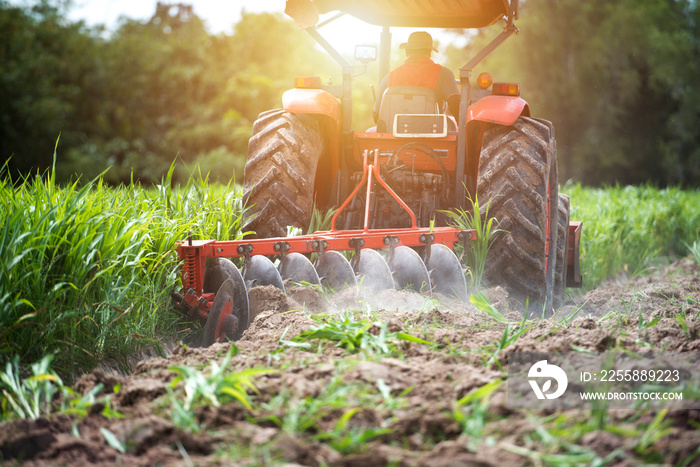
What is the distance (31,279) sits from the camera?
248cm

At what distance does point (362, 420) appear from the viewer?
1.66 metres

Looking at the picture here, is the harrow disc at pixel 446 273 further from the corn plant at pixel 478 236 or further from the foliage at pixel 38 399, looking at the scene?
the foliage at pixel 38 399

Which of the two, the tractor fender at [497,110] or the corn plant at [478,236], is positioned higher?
the tractor fender at [497,110]

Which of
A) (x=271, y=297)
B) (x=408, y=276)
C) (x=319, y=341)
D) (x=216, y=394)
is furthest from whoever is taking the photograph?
(x=408, y=276)

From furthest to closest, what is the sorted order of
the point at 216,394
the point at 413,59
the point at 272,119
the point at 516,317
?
the point at 413,59 → the point at 272,119 → the point at 516,317 → the point at 216,394

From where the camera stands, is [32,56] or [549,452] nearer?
[549,452]

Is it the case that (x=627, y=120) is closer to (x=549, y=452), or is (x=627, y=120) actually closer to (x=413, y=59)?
(x=413, y=59)

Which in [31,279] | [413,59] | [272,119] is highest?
[413,59]

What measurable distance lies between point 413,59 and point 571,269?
1983 mm

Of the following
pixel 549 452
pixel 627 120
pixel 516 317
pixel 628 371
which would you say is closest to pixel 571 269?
pixel 516 317

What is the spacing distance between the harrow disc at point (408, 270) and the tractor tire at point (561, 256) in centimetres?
141

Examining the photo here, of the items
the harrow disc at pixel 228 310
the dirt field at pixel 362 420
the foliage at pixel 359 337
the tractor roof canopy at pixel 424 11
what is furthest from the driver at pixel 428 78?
the dirt field at pixel 362 420

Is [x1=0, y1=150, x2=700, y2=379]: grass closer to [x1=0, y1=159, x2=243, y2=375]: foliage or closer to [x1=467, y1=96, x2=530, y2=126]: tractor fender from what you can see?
[x1=0, y1=159, x2=243, y2=375]: foliage

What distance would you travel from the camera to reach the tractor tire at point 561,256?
4.50 metres
